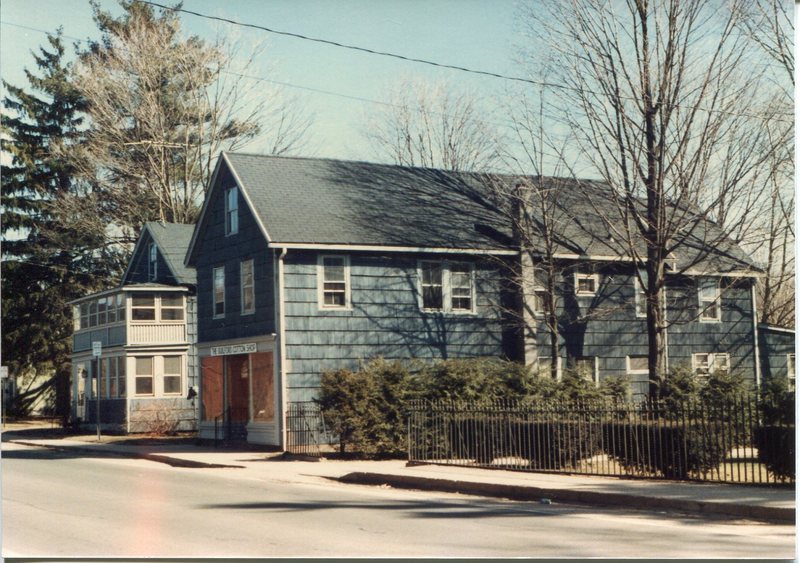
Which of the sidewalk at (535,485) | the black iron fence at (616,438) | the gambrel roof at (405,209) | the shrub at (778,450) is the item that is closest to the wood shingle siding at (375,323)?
the gambrel roof at (405,209)

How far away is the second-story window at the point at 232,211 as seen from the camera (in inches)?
1259

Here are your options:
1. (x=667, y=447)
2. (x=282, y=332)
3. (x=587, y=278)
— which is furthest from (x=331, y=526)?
(x=587, y=278)

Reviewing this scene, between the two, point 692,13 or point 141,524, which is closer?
point 141,524

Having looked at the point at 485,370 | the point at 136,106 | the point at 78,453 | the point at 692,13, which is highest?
the point at 136,106

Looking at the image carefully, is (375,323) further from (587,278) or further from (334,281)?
(587,278)

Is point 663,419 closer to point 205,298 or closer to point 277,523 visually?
point 277,523

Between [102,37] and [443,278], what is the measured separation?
32.1 meters

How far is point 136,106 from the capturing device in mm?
48688

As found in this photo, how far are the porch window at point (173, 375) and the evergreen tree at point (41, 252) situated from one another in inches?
545

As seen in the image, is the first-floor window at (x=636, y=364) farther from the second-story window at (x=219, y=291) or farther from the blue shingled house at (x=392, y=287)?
the second-story window at (x=219, y=291)

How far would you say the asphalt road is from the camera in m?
11.3

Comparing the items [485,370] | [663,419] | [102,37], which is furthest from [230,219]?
[102,37]

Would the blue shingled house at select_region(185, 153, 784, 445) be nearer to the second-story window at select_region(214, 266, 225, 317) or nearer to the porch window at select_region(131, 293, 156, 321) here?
the second-story window at select_region(214, 266, 225, 317)

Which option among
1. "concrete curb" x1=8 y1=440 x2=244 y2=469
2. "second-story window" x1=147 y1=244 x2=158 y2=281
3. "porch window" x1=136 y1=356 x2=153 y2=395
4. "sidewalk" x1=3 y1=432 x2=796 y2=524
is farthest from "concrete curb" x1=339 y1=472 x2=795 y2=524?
"second-story window" x1=147 y1=244 x2=158 y2=281
